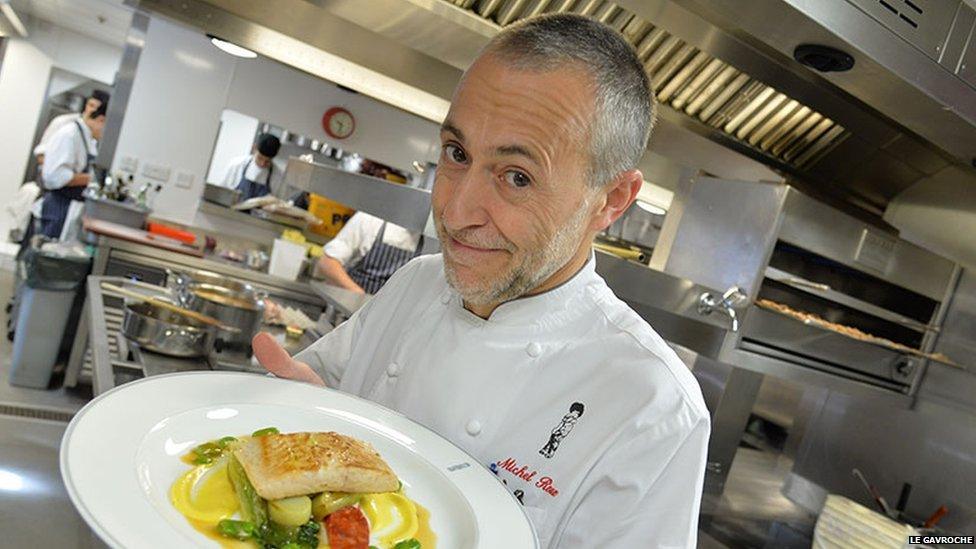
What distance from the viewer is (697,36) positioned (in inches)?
79.7

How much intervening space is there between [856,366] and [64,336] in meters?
4.95

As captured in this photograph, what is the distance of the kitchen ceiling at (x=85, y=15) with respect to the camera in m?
8.89

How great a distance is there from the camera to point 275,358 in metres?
1.22

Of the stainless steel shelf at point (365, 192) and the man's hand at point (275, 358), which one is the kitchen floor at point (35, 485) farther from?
the stainless steel shelf at point (365, 192)

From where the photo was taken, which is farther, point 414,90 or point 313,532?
point 414,90

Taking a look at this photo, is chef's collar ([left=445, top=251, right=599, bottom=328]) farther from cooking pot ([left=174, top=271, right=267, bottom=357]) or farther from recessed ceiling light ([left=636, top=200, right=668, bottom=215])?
recessed ceiling light ([left=636, top=200, right=668, bottom=215])

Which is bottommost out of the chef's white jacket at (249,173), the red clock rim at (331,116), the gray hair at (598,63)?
the chef's white jacket at (249,173)

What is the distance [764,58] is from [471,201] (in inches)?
60.9

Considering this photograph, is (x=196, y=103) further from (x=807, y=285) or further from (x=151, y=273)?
(x=807, y=285)

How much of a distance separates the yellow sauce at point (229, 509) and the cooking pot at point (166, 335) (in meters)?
1.61

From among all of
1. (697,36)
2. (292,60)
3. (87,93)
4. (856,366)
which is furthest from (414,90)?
(87,93)

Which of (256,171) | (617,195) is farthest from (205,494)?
(256,171)

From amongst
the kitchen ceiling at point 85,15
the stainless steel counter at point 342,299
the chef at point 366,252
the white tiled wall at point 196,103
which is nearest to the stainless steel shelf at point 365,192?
the stainless steel counter at point 342,299

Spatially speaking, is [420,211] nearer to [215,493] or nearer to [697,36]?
[697,36]
